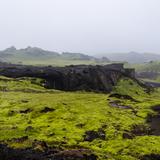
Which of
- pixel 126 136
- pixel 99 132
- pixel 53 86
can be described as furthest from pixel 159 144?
pixel 53 86

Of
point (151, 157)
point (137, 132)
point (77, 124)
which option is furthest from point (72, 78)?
point (151, 157)

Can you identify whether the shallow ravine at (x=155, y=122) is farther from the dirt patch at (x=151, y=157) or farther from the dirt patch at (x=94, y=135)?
the dirt patch at (x=151, y=157)

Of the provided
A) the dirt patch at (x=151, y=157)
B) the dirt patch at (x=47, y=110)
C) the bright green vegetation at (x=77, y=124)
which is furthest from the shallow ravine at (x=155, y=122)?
the dirt patch at (x=47, y=110)

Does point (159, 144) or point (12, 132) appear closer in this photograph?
point (159, 144)

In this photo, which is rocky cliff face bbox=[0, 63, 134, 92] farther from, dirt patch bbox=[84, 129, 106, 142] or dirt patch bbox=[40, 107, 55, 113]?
dirt patch bbox=[84, 129, 106, 142]

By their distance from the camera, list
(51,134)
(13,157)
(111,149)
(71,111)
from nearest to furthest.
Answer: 1. (13,157)
2. (111,149)
3. (51,134)
4. (71,111)

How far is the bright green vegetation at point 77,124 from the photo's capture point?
46156 mm

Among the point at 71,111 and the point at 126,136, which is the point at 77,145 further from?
the point at 71,111

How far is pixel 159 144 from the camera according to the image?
1881 inches

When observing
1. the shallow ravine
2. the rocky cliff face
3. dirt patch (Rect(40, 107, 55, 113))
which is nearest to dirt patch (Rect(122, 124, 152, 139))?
the shallow ravine

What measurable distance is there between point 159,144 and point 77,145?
10911 millimetres

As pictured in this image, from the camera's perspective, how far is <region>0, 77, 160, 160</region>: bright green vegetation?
46156 mm

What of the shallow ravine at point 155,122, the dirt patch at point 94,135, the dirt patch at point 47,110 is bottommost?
the shallow ravine at point 155,122

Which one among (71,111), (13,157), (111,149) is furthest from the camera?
(71,111)
